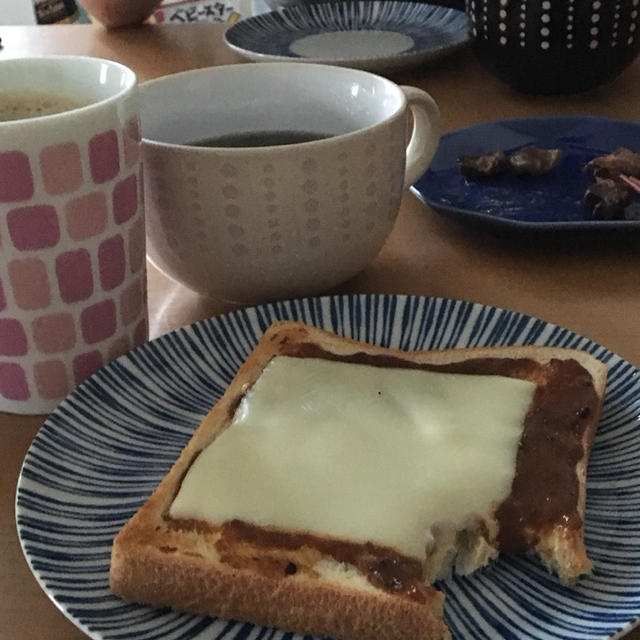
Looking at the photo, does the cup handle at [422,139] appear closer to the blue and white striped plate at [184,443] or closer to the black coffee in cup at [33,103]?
the blue and white striped plate at [184,443]

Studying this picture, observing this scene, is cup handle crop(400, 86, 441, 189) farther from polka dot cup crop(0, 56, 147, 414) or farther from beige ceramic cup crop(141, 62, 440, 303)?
polka dot cup crop(0, 56, 147, 414)

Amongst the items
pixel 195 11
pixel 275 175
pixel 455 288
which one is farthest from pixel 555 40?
pixel 195 11

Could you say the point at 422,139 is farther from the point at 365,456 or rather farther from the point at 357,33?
the point at 357,33

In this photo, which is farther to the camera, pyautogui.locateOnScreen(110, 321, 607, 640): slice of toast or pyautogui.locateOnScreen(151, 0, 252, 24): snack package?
pyautogui.locateOnScreen(151, 0, 252, 24): snack package

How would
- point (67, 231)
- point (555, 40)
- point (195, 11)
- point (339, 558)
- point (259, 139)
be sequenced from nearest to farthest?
point (339, 558) < point (67, 231) < point (259, 139) < point (555, 40) < point (195, 11)

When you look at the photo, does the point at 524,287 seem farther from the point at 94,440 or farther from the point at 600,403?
the point at 94,440

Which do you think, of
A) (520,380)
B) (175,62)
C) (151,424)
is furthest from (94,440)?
(175,62)

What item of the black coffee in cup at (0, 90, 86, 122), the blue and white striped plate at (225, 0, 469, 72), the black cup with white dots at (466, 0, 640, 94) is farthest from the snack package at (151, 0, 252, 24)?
the black coffee in cup at (0, 90, 86, 122)
